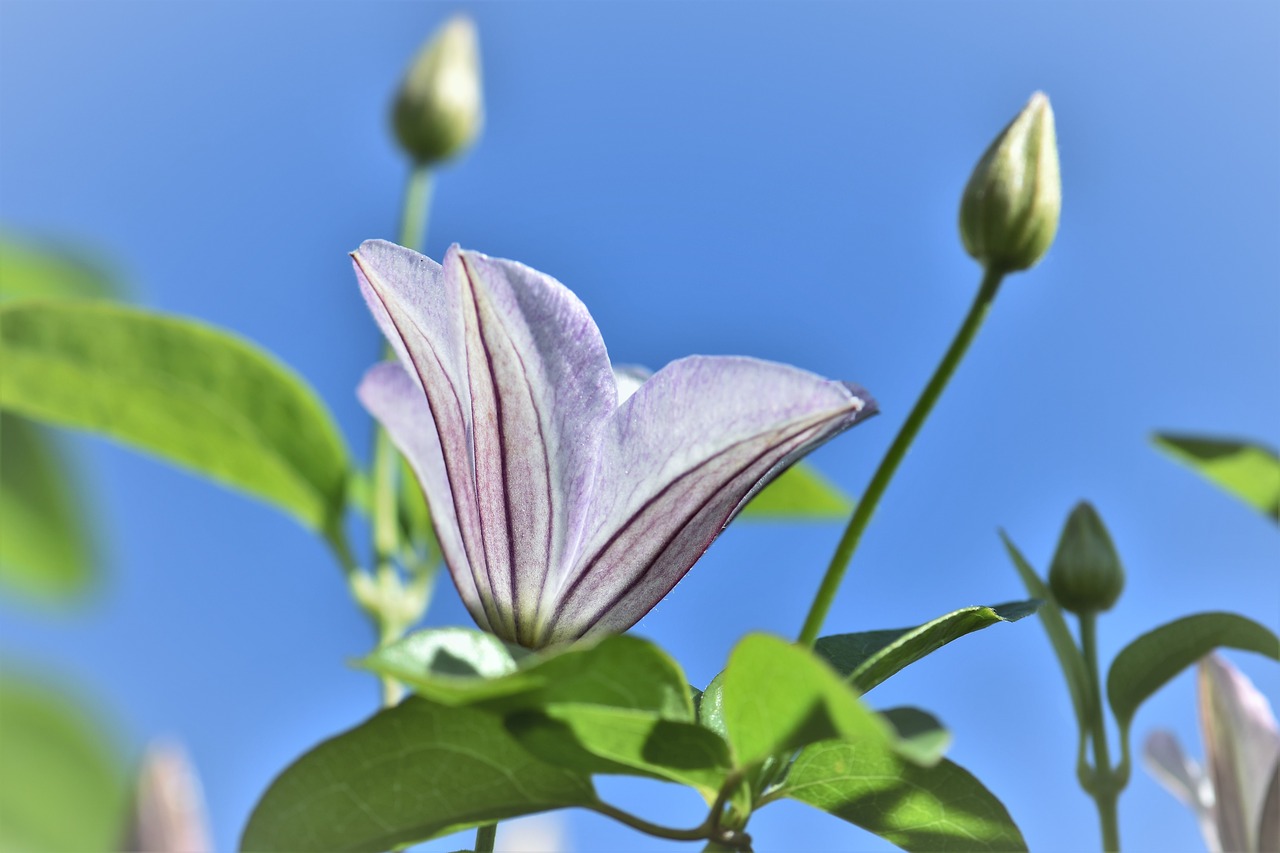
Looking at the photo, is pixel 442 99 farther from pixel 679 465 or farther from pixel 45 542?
pixel 679 465

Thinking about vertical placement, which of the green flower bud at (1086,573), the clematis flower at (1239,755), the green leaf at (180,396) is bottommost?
the clematis flower at (1239,755)

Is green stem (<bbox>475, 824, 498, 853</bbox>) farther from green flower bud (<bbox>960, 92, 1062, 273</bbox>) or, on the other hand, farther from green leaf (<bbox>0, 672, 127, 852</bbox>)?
green flower bud (<bbox>960, 92, 1062, 273</bbox>)

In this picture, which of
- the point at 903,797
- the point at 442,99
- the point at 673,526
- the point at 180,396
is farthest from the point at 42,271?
the point at 903,797

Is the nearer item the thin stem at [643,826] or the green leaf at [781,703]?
the green leaf at [781,703]

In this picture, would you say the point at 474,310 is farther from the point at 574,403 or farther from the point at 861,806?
the point at 861,806

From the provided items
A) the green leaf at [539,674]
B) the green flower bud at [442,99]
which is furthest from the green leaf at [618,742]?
the green flower bud at [442,99]

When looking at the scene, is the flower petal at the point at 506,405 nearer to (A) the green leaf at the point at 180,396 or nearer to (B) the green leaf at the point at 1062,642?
(B) the green leaf at the point at 1062,642
